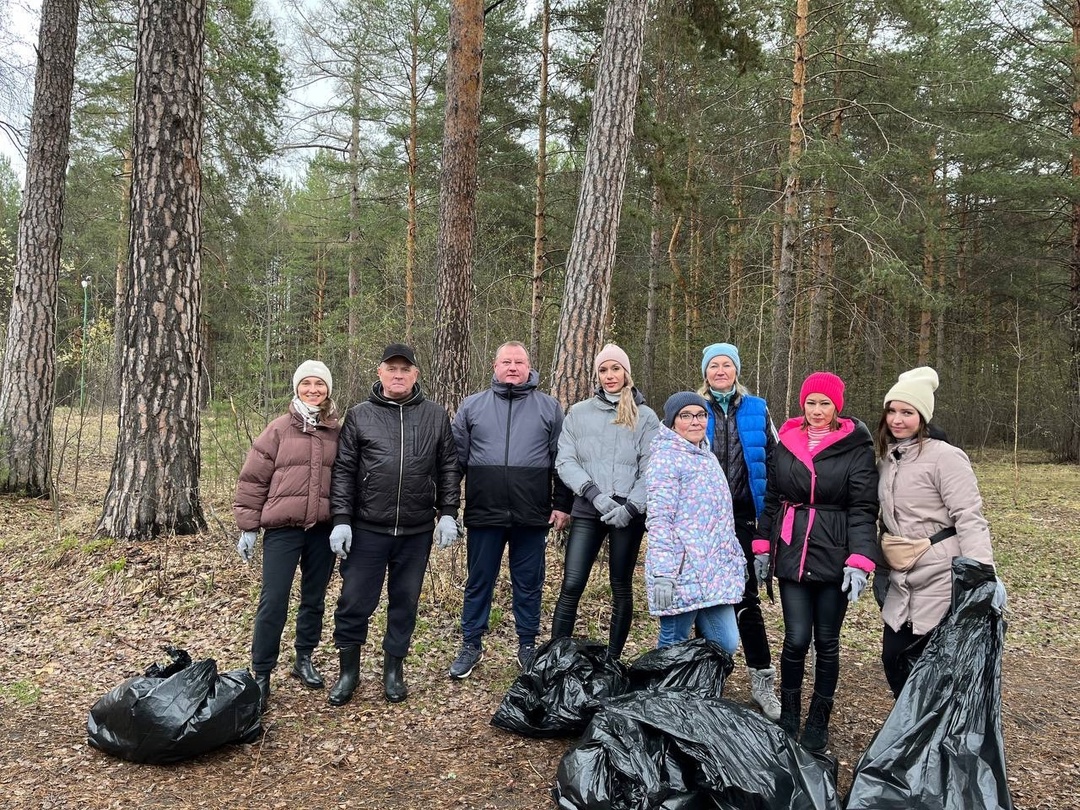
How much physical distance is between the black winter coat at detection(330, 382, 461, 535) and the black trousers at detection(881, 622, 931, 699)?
2.34 meters

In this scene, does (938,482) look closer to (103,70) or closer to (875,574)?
(875,574)

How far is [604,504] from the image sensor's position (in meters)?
3.60

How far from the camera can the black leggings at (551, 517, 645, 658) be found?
3.75 metres

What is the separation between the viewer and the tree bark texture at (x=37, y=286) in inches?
306

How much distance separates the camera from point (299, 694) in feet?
12.1

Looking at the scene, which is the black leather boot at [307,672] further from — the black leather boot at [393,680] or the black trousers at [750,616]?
the black trousers at [750,616]

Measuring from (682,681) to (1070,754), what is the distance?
2.14 meters

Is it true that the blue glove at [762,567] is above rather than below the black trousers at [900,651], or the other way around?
above

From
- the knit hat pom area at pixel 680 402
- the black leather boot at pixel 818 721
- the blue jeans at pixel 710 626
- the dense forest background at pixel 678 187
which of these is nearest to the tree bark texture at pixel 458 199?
the dense forest background at pixel 678 187

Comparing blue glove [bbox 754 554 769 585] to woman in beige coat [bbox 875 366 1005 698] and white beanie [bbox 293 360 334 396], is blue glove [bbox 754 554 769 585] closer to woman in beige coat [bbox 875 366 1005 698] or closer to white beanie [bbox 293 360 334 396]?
woman in beige coat [bbox 875 366 1005 698]

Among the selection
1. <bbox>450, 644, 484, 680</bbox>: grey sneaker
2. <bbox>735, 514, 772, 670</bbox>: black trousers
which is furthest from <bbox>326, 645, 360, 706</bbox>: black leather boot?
<bbox>735, 514, 772, 670</bbox>: black trousers

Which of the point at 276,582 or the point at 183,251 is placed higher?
the point at 183,251

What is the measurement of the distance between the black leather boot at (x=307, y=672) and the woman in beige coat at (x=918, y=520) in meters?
2.95

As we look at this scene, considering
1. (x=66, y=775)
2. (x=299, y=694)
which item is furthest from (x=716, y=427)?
(x=66, y=775)
